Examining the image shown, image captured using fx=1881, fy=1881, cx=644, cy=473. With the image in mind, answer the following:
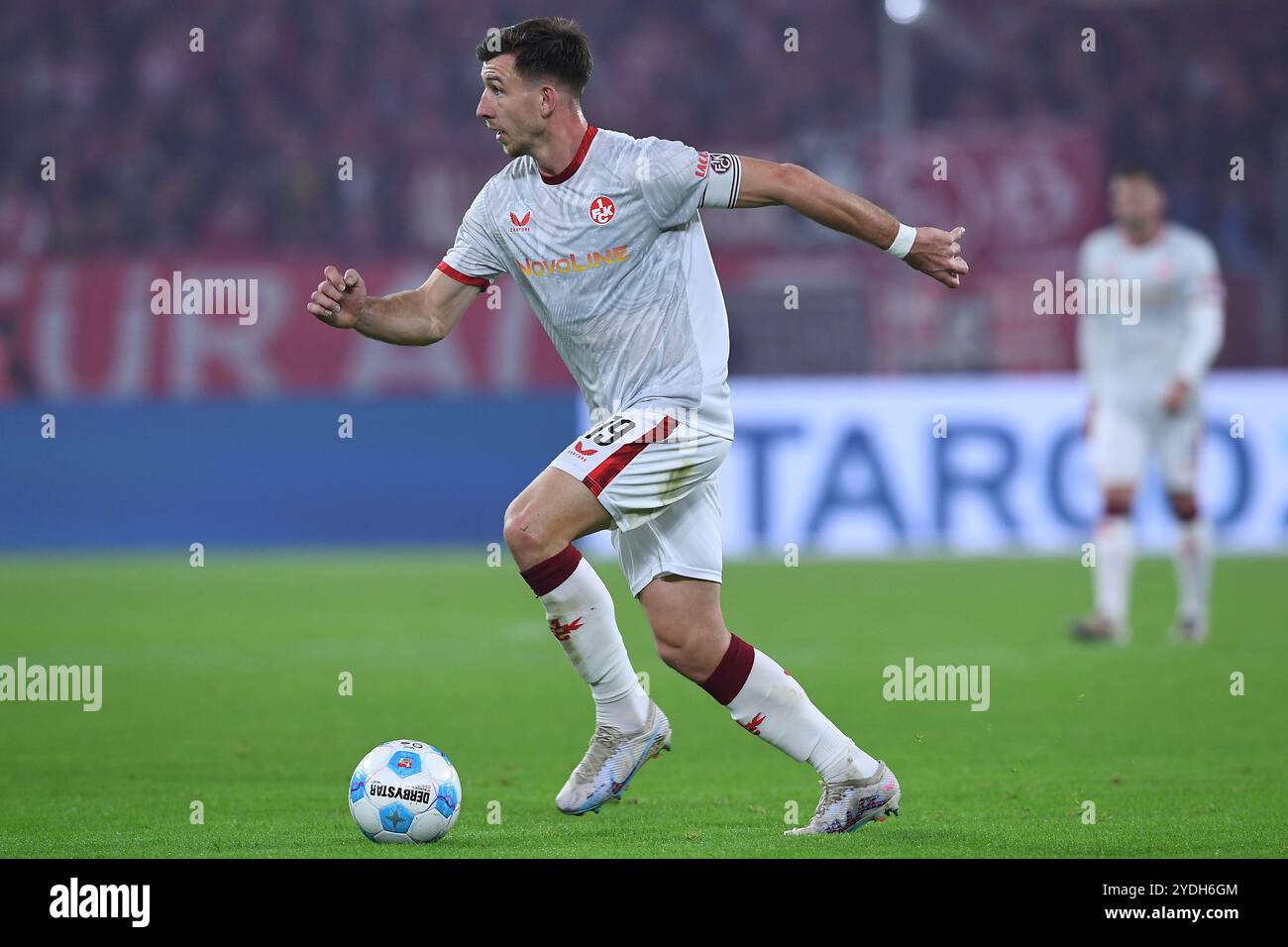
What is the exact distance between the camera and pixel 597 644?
5402 mm

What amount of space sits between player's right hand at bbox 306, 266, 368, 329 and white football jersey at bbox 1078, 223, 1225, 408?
609 centimetres

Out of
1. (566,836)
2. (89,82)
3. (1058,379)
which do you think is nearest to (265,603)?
(1058,379)

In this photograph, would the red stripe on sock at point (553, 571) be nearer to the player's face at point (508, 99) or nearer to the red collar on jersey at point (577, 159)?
the red collar on jersey at point (577, 159)

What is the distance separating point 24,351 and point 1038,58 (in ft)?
37.2

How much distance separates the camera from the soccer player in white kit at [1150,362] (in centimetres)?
1027

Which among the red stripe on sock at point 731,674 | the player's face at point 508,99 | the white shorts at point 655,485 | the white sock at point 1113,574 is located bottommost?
the red stripe on sock at point 731,674

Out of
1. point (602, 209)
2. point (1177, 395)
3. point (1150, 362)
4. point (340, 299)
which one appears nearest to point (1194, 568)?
point (1177, 395)

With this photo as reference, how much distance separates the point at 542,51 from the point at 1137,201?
19.3 feet

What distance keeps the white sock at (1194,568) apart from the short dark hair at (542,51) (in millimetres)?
5953

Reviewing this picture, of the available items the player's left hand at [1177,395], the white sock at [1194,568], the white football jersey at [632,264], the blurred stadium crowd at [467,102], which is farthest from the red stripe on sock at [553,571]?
the blurred stadium crowd at [467,102]

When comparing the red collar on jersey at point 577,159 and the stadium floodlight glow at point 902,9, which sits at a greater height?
the stadium floodlight glow at point 902,9

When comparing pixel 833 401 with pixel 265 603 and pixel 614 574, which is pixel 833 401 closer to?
pixel 614 574

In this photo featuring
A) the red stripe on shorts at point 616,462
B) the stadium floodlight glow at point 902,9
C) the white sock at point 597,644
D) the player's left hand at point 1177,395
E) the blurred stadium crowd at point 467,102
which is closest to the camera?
the red stripe on shorts at point 616,462

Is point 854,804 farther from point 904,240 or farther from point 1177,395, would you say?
point 1177,395
